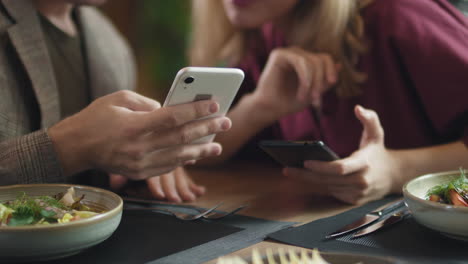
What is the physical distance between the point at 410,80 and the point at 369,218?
0.60m

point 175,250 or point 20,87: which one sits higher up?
point 20,87

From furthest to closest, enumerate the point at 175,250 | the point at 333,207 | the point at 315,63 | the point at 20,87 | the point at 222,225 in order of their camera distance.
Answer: the point at 315,63
the point at 20,87
the point at 333,207
the point at 222,225
the point at 175,250

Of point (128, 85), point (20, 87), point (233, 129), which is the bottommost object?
point (233, 129)

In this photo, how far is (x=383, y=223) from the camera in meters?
0.90

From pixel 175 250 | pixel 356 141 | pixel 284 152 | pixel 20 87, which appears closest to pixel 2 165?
pixel 20 87

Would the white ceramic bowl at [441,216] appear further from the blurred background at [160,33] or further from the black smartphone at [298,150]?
the blurred background at [160,33]

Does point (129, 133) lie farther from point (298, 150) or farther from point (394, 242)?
point (394, 242)

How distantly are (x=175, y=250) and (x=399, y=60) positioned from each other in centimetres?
92

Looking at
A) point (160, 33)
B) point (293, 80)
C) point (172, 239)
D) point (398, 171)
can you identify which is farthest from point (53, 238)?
point (160, 33)

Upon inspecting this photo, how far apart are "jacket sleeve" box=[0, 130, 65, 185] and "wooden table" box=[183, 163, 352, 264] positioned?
33 cm

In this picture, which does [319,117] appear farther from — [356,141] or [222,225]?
[222,225]

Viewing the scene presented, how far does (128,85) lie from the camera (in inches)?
68.6

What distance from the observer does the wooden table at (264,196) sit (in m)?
1.02

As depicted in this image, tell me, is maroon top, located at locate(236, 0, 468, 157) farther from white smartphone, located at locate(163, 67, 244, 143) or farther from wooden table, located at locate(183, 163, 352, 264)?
white smartphone, located at locate(163, 67, 244, 143)
